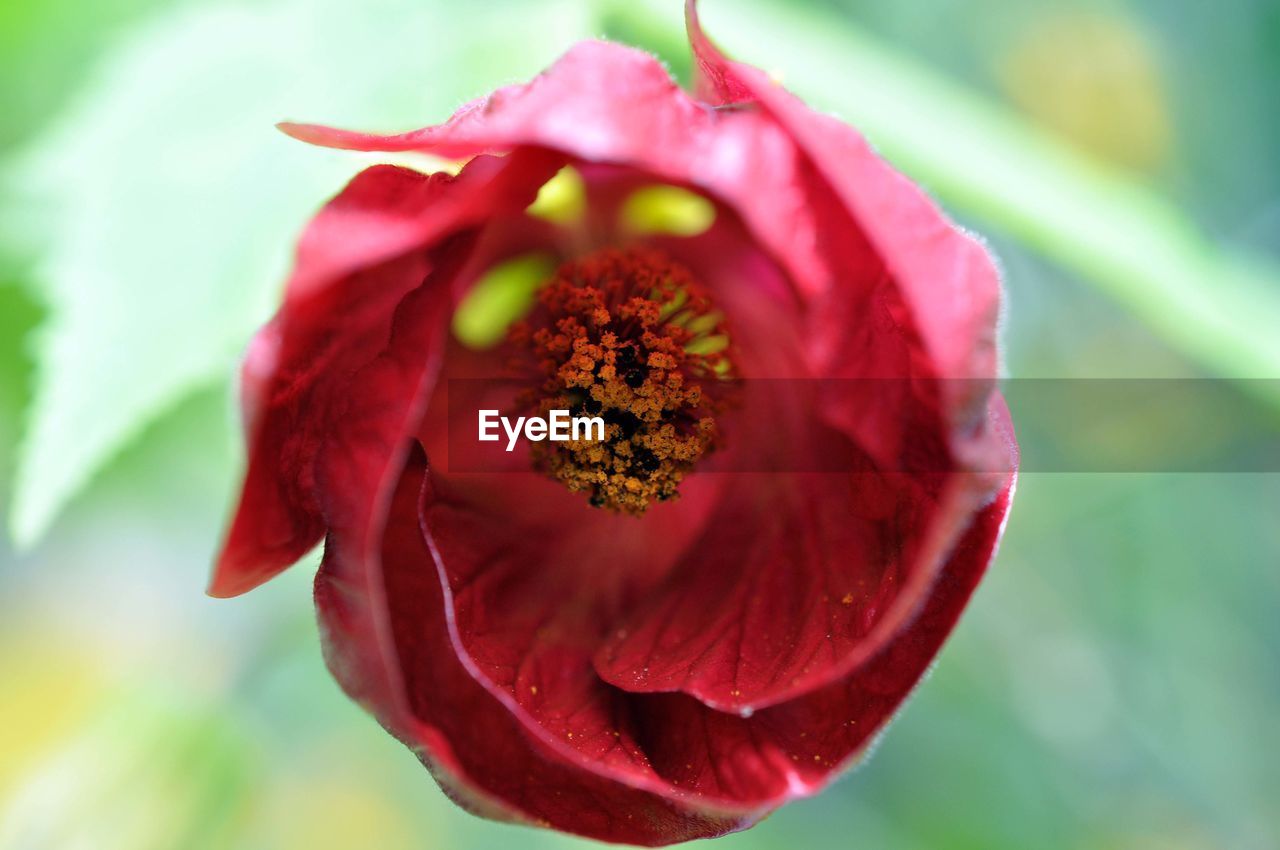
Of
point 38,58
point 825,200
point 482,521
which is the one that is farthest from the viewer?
point 38,58

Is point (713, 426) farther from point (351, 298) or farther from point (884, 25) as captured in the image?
point (884, 25)

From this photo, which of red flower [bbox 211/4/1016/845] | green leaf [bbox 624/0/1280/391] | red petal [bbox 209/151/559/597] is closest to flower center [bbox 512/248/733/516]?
red flower [bbox 211/4/1016/845]

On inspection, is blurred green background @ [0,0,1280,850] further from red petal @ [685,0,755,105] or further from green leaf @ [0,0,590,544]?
red petal @ [685,0,755,105]

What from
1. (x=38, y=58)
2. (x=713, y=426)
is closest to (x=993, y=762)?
(x=713, y=426)

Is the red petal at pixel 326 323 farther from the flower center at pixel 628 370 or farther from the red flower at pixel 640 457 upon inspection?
the flower center at pixel 628 370

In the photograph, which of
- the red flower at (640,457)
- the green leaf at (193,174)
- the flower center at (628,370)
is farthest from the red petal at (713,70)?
the green leaf at (193,174)

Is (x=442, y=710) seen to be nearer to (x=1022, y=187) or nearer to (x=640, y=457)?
(x=640, y=457)

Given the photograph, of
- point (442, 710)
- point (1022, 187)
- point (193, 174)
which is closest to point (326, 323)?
point (442, 710)

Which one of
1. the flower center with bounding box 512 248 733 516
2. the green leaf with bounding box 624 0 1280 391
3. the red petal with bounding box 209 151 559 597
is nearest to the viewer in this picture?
the red petal with bounding box 209 151 559 597
